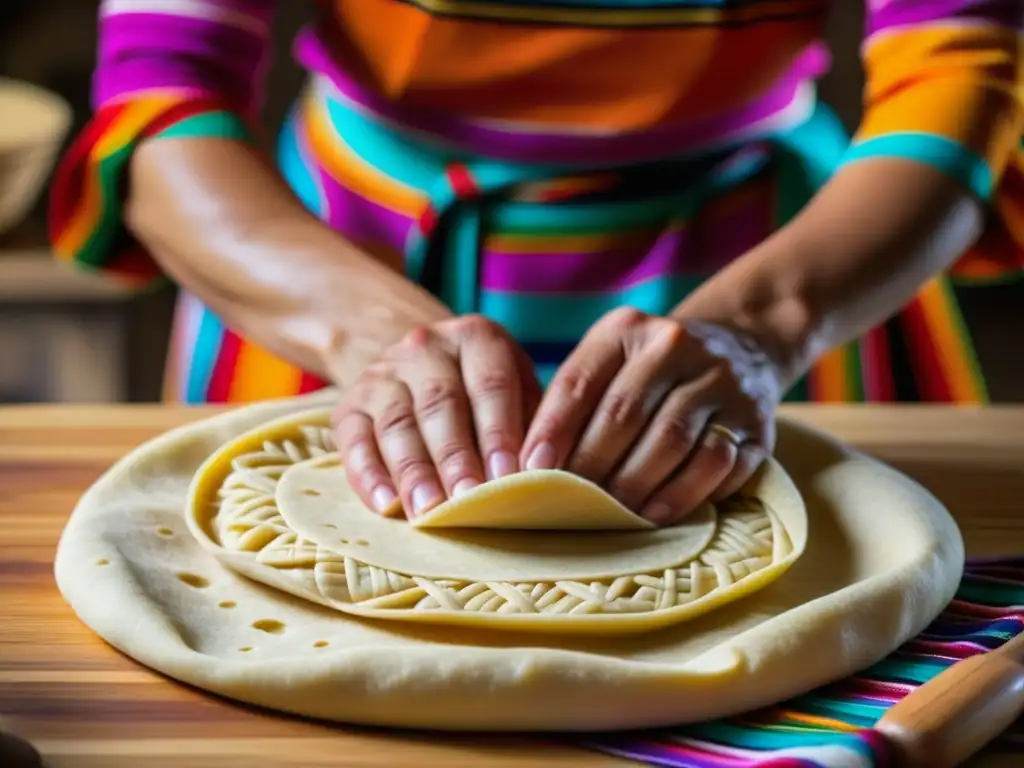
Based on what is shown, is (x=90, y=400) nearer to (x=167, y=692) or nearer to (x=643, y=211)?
(x=643, y=211)

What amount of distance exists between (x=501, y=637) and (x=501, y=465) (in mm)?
151

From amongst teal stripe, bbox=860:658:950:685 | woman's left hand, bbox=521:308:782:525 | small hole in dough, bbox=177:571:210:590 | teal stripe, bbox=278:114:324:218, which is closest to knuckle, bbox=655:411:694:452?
woman's left hand, bbox=521:308:782:525

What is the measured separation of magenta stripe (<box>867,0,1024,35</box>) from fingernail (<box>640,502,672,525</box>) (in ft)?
1.99

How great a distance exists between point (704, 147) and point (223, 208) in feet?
1.50

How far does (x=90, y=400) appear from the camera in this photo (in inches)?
103

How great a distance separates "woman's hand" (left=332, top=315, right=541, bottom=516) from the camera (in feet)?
2.89

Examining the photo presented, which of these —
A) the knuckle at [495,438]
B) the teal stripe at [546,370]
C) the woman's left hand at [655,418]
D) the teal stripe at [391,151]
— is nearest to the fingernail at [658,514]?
the woman's left hand at [655,418]

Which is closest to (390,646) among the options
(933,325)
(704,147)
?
(704,147)

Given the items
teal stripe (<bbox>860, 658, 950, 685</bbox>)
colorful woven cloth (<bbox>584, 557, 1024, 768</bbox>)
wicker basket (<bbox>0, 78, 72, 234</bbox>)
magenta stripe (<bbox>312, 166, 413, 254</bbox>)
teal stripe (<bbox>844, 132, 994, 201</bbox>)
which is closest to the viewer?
colorful woven cloth (<bbox>584, 557, 1024, 768</bbox>)

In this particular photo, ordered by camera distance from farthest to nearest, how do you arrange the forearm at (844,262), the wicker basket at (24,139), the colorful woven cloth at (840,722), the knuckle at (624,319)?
the wicker basket at (24,139) → the forearm at (844,262) → the knuckle at (624,319) → the colorful woven cloth at (840,722)

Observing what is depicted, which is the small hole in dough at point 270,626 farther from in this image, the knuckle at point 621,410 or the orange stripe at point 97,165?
the orange stripe at point 97,165

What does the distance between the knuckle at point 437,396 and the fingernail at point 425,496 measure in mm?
63

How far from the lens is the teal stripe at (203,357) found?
4.42 feet

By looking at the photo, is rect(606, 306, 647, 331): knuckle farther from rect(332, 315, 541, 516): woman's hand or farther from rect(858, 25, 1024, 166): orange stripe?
rect(858, 25, 1024, 166): orange stripe
